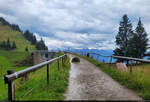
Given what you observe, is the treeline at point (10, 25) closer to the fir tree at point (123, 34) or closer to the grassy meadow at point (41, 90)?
the fir tree at point (123, 34)

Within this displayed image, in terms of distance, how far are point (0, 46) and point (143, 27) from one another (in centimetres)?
10160

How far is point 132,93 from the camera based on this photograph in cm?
498

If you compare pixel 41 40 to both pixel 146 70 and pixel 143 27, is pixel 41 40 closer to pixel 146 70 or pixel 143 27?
pixel 143 27

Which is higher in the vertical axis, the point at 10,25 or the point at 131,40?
the point at 10,25

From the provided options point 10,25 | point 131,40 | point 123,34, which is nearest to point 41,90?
point 131,40

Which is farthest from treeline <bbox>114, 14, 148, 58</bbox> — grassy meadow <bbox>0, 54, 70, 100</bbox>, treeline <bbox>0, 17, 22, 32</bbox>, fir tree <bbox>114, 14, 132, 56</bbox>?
treeline <bbox>0, 17, 22, 32</bbox>

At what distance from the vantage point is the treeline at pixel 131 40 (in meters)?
40.0

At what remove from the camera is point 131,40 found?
41625 millimetres

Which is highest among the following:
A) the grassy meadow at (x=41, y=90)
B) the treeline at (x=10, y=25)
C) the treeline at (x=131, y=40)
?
A: the treeline at (x=10, y=25)

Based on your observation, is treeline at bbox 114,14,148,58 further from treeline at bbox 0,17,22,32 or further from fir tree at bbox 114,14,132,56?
treeline at bbox 0,17,22,32

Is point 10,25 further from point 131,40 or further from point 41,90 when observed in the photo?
point 41,90

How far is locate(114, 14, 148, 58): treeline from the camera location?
40.0 meters

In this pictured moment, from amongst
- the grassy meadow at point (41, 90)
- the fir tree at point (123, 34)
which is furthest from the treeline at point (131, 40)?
the grassy meadow at point (41, 90)

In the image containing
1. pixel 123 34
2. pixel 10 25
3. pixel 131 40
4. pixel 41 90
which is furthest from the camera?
pixel 10 25
